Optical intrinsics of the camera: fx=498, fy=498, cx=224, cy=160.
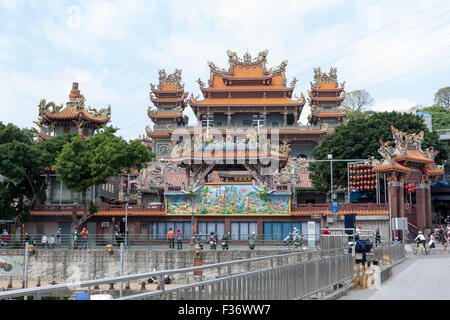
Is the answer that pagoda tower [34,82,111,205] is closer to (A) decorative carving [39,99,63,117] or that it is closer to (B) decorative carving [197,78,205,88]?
(A) decorative carving [39,99,63,117]

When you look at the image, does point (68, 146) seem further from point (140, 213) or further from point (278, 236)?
point (278, 236)

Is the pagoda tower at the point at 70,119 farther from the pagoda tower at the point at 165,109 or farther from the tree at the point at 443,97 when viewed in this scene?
the tree at the point at 443,97

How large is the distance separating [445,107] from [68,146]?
227ft

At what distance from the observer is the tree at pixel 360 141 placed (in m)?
48.4

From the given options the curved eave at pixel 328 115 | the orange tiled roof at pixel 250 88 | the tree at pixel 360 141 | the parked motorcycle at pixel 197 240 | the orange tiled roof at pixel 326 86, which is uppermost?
the orange tiled roof at pixel 326 86

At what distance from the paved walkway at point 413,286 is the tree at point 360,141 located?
1037 inches

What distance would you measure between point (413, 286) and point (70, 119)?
4586 centimetres

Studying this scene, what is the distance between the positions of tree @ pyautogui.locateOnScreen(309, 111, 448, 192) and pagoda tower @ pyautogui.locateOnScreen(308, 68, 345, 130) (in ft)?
52.4

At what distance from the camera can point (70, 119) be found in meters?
54.9

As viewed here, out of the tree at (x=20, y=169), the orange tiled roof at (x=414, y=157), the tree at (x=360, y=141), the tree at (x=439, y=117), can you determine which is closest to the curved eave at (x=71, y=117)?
the tree at (x=20, y=169)

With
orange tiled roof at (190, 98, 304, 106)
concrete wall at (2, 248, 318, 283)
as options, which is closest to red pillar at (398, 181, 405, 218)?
concrete wall at (2, 248, 318, 283)

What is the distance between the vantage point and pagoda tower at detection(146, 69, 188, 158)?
225 ft

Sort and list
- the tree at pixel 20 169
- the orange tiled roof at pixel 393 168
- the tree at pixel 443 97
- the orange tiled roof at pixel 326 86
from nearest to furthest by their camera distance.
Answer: the orange tiled roof at pixel 393 168 < the tree at pixel 20 169 < the orange tiled roof at pixel 326 86 < the tree at pixel 443 97

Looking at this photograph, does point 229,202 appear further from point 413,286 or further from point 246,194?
point 413,286
